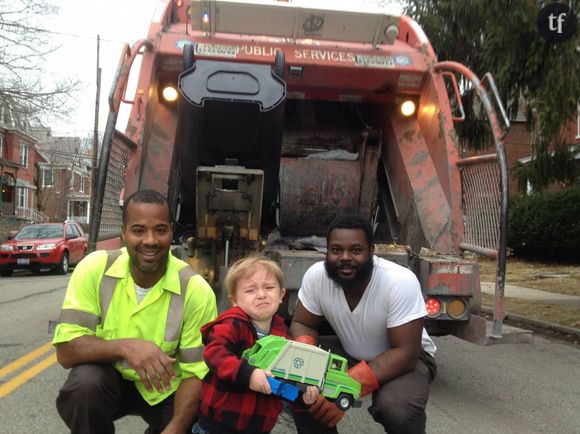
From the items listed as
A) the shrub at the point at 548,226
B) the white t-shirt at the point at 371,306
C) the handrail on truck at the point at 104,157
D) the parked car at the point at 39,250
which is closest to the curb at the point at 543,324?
the white t-shirt at the point at 371,306

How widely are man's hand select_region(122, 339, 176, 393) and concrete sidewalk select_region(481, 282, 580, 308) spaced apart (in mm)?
7971

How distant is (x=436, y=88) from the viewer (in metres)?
4.86

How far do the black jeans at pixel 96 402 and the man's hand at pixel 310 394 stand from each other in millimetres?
603

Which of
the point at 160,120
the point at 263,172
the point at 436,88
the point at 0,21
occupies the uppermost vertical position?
the point at 0,21

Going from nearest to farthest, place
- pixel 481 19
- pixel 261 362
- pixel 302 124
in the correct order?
pixel 261 362, pixel 302 124, pixel 481 19

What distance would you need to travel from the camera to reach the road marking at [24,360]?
16.4ft

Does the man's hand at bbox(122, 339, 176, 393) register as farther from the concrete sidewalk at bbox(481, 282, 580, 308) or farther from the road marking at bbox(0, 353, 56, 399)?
the concrete sidewalk at bbox(481, 282, 580, 308)

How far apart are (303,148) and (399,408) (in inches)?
142

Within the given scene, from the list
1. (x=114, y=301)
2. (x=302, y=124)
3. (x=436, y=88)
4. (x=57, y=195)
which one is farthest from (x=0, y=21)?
(x=57, y=195)

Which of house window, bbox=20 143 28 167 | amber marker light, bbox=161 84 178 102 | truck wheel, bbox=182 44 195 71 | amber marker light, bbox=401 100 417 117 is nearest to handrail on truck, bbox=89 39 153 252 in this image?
truck wheel, bbox=182 44 195 71

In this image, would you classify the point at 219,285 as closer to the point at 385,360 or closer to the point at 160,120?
the point at 160,120

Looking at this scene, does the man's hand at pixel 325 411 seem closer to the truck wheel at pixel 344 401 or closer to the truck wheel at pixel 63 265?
the truck wheel at pixel 344 401

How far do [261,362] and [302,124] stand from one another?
385cm

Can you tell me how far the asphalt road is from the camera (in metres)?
3.84
